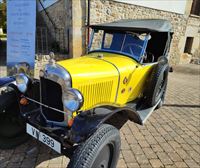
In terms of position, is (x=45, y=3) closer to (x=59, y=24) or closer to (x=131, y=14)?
(x=59, y=24)

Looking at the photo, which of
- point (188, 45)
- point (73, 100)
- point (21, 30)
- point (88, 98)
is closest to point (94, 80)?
point (88, 98)

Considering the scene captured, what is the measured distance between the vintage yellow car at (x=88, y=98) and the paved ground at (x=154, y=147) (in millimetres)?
332

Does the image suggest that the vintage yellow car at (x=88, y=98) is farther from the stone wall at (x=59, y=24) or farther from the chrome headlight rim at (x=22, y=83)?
the stone wall at (x=59, y=24)

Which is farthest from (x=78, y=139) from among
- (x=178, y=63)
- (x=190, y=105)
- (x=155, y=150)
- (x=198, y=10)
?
(x=198, y=10)

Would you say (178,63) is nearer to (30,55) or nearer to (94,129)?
(30,55)

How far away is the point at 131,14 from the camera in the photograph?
9.27 m

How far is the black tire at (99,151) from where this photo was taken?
6.31ft

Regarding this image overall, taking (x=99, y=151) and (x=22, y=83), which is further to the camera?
(x=22, y=83)

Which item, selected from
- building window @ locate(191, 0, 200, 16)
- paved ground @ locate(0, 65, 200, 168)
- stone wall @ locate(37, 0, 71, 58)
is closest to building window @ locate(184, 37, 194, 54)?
building window @ locate(191, 0, 200, 16)

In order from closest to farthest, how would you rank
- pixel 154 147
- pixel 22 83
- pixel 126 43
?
pixel 22 83
pixel 154 147
pixel 126 43

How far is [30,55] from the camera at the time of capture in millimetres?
4773

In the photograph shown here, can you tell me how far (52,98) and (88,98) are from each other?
0.46m

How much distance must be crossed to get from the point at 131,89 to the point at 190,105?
2.57 metres

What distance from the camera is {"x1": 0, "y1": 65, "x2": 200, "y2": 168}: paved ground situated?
2801mm
